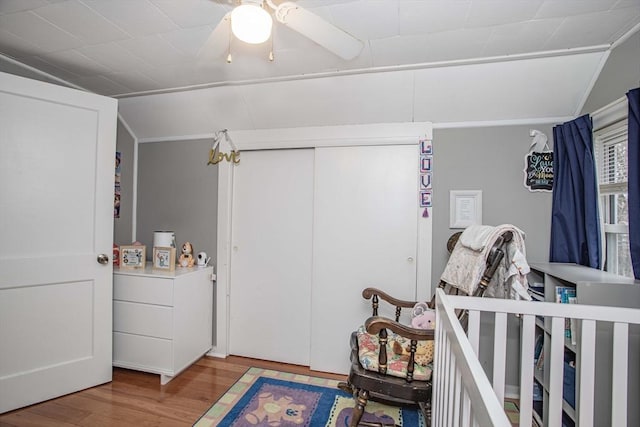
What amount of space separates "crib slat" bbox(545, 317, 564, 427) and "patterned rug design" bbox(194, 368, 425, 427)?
0.79 metres

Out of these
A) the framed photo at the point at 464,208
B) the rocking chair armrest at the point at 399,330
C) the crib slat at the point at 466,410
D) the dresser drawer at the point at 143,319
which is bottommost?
the dresser drawer at the point at 143,319

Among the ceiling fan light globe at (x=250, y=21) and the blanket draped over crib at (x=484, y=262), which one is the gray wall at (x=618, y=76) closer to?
the blanket draped over crib at (x=484, y=262)

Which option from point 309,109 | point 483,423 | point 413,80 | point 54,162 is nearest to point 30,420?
point 54,162

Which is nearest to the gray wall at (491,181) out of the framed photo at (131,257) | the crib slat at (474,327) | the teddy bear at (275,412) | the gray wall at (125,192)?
the crib slat at (474,327)

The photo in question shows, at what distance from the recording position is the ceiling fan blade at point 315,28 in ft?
3.35

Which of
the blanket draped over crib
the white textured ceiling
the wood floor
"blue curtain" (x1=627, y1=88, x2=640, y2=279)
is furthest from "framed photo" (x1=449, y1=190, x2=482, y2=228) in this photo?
the wood floor

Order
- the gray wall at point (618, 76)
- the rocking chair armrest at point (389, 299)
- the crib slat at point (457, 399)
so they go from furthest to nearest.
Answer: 1. the rocking chair armrest at point (389, 299)
2. the gray wall at point (618, 76)
3. the crib slat at point (457, 399)

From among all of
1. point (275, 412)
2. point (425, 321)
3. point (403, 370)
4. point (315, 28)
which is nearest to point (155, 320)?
point (275, 412)

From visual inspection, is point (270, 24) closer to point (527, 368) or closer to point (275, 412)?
point (527, 368)

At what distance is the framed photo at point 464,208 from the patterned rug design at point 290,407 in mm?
1314

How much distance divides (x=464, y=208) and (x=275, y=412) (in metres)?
1.88

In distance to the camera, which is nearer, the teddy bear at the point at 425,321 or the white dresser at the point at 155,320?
the teddy bear at the point at 425,321

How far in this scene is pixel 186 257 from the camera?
2.40 m

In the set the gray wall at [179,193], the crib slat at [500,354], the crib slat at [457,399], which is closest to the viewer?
the crib slat at [457,399]
